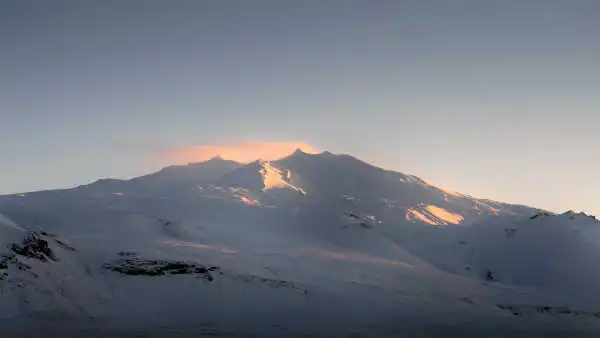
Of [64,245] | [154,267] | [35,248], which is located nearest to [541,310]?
[154,267]

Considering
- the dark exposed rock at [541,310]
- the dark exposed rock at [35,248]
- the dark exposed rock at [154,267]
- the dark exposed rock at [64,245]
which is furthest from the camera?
the dark exposed rock at [541,310]

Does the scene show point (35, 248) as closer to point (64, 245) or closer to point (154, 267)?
point (64, 245)

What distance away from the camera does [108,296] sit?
14338 cm

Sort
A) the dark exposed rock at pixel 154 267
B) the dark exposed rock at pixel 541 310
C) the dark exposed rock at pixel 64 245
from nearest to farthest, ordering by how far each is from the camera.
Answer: the dark exposed rock at pixel 154 267 → the dark exposed rock at pixel 64 245 → the dark exposed rock at pixel 541 310

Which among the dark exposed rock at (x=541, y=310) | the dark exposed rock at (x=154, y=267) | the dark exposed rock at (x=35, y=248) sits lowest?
the dark exposed rock at (x=541, y=310)

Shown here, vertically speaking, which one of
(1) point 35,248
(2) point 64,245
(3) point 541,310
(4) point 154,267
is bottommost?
(3) point 541,310

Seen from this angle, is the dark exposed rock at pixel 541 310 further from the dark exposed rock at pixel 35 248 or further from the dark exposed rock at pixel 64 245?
the dark exposed rock at pixel 35 248

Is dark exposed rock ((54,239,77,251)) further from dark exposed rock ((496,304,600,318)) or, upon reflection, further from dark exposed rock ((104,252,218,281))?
dark exposed rock ((496,304,600,318))

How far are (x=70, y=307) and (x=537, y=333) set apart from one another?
8967cm

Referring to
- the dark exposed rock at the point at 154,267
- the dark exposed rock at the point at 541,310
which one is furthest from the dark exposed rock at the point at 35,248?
the dark exposed rock at the point at 541,310

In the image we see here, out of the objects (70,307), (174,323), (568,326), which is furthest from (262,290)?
(568,326)

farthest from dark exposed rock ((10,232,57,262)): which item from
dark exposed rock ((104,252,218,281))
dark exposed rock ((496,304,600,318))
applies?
dark exposed rock ((496,304,600,318))

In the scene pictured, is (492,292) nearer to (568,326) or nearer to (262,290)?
(568,326)

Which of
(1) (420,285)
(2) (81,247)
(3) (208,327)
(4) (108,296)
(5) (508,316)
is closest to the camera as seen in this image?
(3) (208,327)
